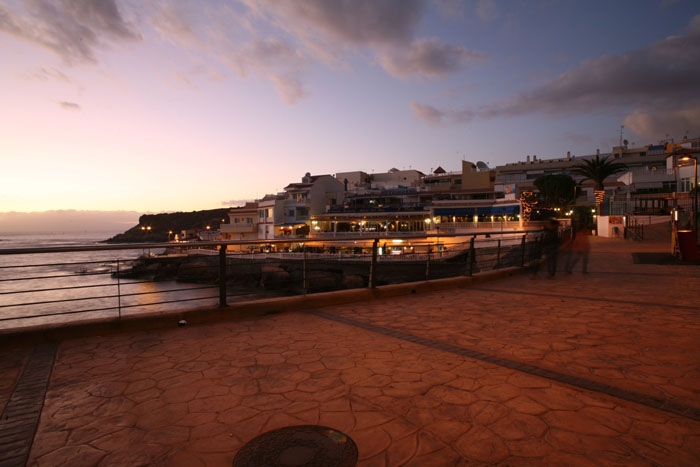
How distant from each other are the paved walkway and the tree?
48360 millimetres

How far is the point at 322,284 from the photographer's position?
28.6 meters

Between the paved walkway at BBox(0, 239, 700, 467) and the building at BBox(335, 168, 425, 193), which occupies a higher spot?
the building at BBox(335, 168, 425, 193)

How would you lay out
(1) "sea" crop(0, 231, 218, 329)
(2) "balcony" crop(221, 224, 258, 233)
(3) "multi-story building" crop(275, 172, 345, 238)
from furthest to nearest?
(2) "balcony" crop(221, 224, 258, 233)
(3) "multi-story building" crop(275, 172, 345, 238)
(1) "sea" crop(0, 231, 218, 329)

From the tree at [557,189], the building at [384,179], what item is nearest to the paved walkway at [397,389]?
the tree at [557,189]

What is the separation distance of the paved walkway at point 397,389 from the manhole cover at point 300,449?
9 centimetres

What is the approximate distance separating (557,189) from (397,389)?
173 feet

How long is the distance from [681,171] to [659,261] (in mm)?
32199

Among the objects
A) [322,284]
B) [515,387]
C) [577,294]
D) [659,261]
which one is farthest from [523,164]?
[515,387]

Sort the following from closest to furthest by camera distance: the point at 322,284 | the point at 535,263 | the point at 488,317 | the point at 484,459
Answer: the point at 484,459, the point at 488,317, the point at 535,263, the point at 322,284

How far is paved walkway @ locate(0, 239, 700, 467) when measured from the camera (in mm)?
2271

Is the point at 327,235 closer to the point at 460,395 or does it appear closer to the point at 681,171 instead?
the point at 681,171

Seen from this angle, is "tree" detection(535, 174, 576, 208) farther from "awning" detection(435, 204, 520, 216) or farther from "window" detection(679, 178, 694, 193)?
"window" detection(679, 178, 694, 193)

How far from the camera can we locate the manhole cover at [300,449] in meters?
2.15

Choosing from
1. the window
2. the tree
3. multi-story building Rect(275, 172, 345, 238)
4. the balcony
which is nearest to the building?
multi-story building Rect(275, 172, 345, 238)
